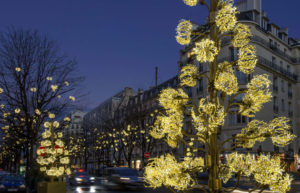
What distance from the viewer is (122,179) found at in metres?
22.0

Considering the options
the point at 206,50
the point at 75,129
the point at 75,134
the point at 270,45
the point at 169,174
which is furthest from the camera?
the point at 75,129

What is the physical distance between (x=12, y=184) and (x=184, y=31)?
2059 centimetres

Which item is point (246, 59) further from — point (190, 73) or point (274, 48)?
point (274, 48)

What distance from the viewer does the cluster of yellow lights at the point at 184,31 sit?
6801 millimetres

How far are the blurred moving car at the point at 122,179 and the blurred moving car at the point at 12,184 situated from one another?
592 cm

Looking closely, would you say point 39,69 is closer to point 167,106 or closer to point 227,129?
point 167,106

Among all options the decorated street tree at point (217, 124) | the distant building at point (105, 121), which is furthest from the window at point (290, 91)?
the decorated street tree at point (217, 124)

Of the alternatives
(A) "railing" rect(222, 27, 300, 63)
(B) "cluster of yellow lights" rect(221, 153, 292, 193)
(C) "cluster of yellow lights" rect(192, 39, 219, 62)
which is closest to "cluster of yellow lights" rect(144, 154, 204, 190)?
(B) "cluster of yellow lights" rect(221, 153, 292, 193)

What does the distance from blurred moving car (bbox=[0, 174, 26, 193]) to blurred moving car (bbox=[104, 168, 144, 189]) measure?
Result: 592 centimetres

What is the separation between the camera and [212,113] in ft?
19.8

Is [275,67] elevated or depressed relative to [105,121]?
elevated

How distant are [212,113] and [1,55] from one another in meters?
18.8

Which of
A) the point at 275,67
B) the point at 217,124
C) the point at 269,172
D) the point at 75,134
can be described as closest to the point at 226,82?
the point at 217,124

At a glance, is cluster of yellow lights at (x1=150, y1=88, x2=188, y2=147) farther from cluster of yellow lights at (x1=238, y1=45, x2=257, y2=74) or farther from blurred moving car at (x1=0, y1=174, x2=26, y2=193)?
blurred moving car at (x1=0, y1=174, x2=26, y2=193)
